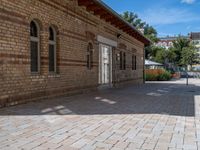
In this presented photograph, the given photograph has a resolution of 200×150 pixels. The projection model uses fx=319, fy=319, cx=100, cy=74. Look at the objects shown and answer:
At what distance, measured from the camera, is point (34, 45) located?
35.6 feet

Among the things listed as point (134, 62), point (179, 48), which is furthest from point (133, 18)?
point (134, 62)

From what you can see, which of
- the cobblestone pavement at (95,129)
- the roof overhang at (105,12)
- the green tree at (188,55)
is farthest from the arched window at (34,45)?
the green tree at (188,55)

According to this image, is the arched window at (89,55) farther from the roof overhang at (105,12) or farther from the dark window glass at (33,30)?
the dark window glass at (33,30)

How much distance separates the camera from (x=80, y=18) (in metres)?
14.7

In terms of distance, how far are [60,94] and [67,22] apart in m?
2.98

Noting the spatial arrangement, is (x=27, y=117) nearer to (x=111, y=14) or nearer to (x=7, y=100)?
(x=7, y=100)

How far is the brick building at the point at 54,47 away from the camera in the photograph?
30.4 feet

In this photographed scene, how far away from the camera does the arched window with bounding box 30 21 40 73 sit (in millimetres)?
10711

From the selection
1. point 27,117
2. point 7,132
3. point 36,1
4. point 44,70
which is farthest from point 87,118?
point 36,1

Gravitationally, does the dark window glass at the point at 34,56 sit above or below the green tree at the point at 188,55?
below

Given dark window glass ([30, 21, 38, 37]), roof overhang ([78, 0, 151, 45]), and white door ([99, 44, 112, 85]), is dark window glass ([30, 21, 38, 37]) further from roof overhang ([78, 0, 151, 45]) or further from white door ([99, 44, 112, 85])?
white door ([99, 44, 112, 85])

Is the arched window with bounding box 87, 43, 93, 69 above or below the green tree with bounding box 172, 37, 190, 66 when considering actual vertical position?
below

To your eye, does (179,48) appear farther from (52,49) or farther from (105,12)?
(52,49)

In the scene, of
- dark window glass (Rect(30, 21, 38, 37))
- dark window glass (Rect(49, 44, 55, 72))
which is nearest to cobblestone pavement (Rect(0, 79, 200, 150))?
dark window glass (Rect(30, 21, 38, 37))
